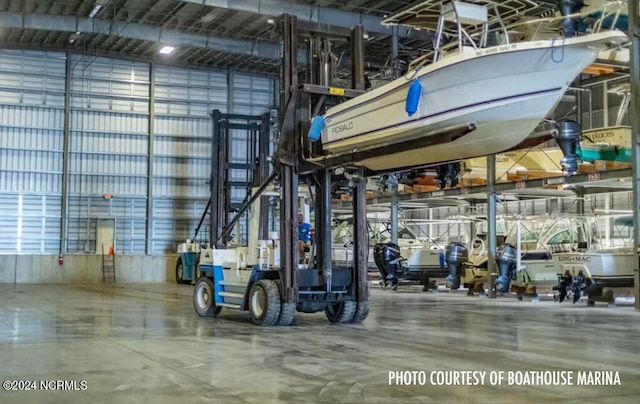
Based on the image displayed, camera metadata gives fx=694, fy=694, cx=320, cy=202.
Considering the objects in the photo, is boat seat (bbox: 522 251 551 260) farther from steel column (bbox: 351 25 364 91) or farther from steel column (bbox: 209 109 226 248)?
steel column (bbox: 351 25 364 91)

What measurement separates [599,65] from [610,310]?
5.48 meters

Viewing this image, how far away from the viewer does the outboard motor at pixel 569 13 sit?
28.1 ft

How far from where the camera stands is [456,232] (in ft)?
113

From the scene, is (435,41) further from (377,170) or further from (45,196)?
(45,196)

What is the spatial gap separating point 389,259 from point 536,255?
13.8 ft

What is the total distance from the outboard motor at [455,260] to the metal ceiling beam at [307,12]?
6.87 m

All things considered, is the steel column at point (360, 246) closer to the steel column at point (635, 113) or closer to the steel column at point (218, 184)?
the steel column at point (635, 113)

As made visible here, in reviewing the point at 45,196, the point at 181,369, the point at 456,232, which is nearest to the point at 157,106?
the point at 45,196

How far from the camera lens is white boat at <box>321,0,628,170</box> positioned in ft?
25.5

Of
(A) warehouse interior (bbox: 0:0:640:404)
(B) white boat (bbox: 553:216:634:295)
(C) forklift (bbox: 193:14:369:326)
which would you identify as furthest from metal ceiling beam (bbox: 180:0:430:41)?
(C) forklift (bbox: 193:14:369:326)

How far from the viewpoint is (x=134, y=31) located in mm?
25109

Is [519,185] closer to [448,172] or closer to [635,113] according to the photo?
[635,113]

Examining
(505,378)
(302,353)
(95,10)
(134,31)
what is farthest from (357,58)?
(134,31)

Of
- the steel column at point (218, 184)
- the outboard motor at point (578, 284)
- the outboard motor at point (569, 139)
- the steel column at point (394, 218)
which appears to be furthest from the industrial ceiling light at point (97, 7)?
the outboard motor at point (578, 284)
